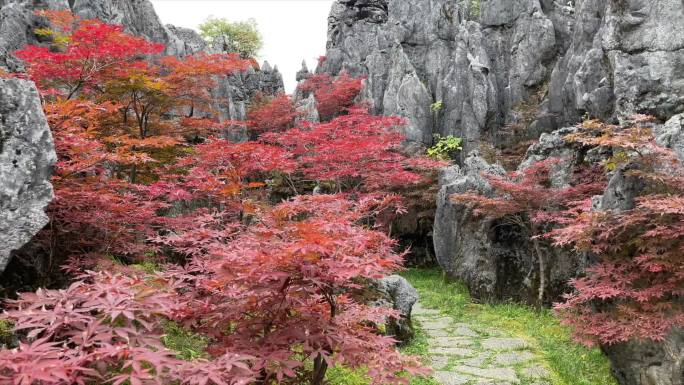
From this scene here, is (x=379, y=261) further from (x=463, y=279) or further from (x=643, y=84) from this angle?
(x=643, y=84)

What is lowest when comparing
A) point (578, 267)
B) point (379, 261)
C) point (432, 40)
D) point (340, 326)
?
point (578, 267)

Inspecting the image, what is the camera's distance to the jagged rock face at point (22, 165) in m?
3.51

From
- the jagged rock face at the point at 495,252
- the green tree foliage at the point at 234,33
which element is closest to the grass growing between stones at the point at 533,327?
the jagged rock face at the point at 495,252

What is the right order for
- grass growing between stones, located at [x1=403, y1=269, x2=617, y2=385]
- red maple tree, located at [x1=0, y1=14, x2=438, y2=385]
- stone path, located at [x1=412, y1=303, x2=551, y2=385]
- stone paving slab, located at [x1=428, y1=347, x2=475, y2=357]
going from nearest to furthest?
1. red maple tree, located at [x1=0, y1=14, x2=438, y2=385]
2. stone path, located at [x1=412, y1=303, x2=551, y2=385]
3. grass growing between stones, located at [x1=403, y1=269, x2=617, y2=385]
4. stone paving slab, located at [x1=428, y1=347, x2=475, y2=357]

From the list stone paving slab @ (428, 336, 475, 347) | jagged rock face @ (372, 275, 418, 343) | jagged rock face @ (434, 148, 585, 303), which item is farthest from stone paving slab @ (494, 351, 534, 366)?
jagged rock face @ (434, 148, 585, 303)

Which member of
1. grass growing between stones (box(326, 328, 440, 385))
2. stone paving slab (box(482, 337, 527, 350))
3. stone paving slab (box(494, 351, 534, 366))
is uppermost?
grass growing between stones (box(326, 328, 440, 385))

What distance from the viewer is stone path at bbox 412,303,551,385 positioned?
5250 mm

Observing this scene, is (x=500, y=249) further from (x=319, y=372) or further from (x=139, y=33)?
(x=139, y=33)

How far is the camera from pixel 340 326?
2.75m

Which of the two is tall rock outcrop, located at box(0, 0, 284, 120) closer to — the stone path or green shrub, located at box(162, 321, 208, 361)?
green shrub, located at box(162, 321, 208, 361)

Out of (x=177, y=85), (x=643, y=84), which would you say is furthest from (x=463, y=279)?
(x=177, y=85)

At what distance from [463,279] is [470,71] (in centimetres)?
1059

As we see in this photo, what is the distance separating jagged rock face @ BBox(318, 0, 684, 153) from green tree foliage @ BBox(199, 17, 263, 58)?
1018cm

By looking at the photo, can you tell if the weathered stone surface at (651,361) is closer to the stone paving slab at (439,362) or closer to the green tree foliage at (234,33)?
the stone paving slab at (439,362)
